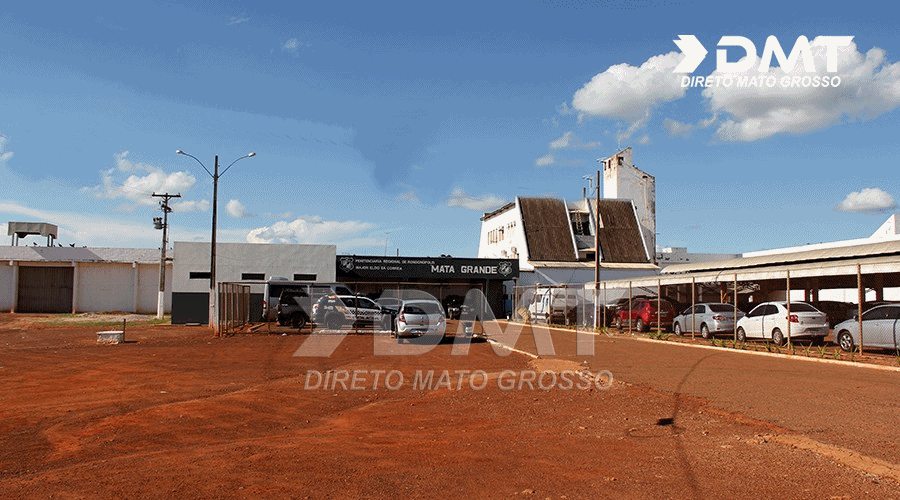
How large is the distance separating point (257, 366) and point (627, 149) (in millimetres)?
48723

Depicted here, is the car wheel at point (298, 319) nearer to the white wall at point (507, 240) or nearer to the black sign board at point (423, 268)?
the black sign board at point (423, 268)

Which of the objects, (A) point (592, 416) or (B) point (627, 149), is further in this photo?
(B) point (627, 149)

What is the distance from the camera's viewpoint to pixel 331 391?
1298cm

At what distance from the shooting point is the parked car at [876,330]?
58.7 feet

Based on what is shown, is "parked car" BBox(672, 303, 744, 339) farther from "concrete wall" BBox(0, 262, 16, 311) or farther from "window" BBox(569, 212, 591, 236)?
"concrete wall" BBox(0, 262, 16, 311)

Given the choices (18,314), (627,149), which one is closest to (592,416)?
(18,314)

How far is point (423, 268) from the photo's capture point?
43.2 meters

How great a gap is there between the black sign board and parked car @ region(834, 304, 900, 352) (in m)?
25.6

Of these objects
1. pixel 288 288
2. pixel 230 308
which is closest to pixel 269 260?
pixel 288 288

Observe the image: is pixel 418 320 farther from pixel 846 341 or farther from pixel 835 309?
pixel 835 309

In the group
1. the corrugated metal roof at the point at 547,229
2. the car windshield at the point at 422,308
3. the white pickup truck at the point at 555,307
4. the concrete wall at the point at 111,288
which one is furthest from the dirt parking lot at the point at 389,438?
the corrugated metal roof at the point at 547,229

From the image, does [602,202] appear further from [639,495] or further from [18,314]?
[639,495]

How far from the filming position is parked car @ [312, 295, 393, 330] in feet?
89.1

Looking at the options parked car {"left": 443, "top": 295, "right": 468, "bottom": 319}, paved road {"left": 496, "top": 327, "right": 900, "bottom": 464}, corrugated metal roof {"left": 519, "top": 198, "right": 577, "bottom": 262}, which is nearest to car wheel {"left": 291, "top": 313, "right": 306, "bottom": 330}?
parked car {"left": 443, "top": 295, "right": 468, "bottom": 319}
